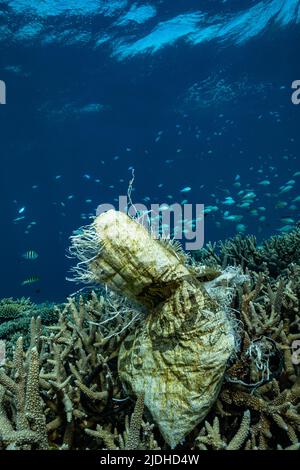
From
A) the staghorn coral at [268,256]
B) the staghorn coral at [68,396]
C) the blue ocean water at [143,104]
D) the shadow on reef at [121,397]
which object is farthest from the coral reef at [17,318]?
the blue ocean water at [143,104]

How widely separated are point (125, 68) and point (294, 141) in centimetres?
3788

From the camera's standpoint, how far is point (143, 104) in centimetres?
3800

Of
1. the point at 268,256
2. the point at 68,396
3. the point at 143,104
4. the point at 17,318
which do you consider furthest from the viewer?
the point at 143,104

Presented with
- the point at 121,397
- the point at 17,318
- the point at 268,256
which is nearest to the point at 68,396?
the point at 121,397

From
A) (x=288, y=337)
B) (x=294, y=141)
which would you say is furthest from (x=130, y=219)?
(x=294, y=141)

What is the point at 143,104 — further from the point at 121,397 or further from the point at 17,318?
the point at 121,397

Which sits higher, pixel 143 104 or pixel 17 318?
pixel 143 104

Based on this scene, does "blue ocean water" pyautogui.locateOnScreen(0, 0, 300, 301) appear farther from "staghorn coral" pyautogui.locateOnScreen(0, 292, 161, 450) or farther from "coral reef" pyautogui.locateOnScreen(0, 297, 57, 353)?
"staghorn coral" pyautogui.locateOnScreen(0, 292, 161, 450)

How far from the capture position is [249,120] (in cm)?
4756

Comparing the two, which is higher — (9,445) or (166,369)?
(166,369)

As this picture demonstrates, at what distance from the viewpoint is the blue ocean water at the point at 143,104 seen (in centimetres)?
2488

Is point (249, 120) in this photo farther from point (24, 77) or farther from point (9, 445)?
point (9, 445)

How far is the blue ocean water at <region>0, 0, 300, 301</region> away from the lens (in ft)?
81.6

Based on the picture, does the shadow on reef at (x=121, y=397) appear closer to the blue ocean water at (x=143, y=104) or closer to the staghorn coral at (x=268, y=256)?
the staghorn coral at (x=268, y=256)
